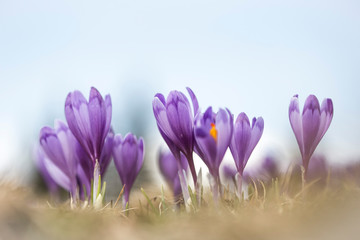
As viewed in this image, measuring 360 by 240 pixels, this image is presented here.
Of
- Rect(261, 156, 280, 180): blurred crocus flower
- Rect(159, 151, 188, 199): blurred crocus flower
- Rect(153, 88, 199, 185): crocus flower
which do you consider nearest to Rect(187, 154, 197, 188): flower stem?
Rect(153, 88, 199, 185): crocus flower

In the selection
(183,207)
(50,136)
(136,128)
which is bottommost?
(136,128)

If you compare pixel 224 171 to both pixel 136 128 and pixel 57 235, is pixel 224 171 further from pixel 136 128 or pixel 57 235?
pixel 136 128

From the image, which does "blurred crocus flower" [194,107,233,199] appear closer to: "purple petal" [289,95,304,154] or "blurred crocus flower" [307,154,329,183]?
"purple petal" [289,95,304,154]

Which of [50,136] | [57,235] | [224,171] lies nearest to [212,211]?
[57,235]

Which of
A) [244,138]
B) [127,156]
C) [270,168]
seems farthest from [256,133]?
[270,168]

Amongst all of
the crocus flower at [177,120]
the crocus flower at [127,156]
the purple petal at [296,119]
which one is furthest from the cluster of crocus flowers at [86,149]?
the purple petal at [296,119]
